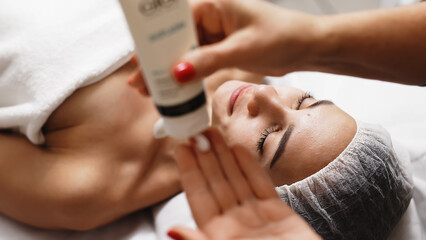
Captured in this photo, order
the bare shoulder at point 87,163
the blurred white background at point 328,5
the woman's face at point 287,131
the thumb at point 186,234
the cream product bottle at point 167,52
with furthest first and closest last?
1. the blurred white background at point 328,5
2. the bare shoulder at point 87,163
3. the woman's face at point 287,131
4. the thumb at point 186,234
5. the cream product bottle at point 167,52

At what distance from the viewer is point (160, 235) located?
1.09 meters

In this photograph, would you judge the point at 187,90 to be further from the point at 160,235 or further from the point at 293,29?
the point at 160,235

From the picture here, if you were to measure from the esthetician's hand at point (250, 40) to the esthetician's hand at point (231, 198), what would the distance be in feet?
0.54

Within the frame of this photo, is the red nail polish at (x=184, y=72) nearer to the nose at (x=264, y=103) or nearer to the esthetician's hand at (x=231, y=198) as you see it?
the esthetician's hand at (x=231, y=198)

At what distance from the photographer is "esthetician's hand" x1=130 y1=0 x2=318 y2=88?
0.55 meters

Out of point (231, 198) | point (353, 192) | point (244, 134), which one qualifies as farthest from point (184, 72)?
point (353, 192)

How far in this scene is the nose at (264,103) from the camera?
0.90 metres

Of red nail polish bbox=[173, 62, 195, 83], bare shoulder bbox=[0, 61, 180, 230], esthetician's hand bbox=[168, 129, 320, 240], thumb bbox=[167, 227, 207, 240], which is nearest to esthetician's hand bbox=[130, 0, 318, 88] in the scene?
red nail polish bbox=[173, 62, 195, 83]

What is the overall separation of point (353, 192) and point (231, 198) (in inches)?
14.9

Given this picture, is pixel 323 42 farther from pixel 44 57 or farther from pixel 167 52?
pixel 44 57

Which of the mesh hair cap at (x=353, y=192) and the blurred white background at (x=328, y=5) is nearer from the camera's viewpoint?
the mesh hair cap at (x=353, y=192)

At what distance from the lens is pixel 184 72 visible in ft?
1.71

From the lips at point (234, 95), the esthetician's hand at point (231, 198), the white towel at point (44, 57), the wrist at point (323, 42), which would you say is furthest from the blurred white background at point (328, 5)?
the esthetician's hand at point (231, 198)

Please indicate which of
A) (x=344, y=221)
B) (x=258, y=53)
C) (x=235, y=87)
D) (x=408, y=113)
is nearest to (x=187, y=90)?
(x=258, y=53)
